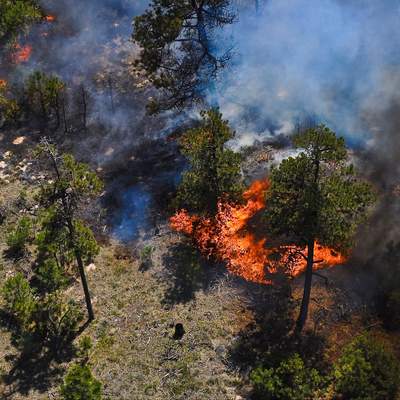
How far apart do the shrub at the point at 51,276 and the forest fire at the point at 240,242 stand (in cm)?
721

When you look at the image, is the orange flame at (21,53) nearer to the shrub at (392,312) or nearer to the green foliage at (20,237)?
the green foliage at (20,237)

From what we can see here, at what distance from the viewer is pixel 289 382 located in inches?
982

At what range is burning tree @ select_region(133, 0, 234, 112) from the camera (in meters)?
35.7

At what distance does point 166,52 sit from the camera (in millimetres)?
38875

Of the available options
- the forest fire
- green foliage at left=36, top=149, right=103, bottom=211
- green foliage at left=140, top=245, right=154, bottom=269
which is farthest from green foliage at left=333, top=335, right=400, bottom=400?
green foliage at left=36, top=149, right=103, bottom=211

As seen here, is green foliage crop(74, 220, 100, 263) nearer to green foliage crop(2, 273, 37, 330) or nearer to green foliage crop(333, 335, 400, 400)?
green foliage crop(2, 273, 37, 330)

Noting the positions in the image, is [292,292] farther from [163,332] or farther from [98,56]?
[98,56]

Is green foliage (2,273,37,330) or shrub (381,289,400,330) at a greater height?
green foliage (2,273,37,330)

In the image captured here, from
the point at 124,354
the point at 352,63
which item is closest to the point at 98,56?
the point at 352,63

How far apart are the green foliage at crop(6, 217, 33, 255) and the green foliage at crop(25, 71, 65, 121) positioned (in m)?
10.9

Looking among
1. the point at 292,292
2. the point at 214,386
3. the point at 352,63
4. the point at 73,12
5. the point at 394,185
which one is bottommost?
the point at 214,386

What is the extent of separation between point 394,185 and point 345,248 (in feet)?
33.0

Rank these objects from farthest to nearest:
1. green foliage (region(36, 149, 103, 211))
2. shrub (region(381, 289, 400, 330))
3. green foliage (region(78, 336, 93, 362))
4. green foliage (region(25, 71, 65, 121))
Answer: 1. green foliage (region(25, 71, 65, 121))
2. shrub (region(381, 289, 400, 330))
3. green foliage (region(78, 336, 93, 362))
4. green foliage (region(36, 149, 103, 211))

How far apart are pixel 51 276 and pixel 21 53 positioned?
23664 millimetres
